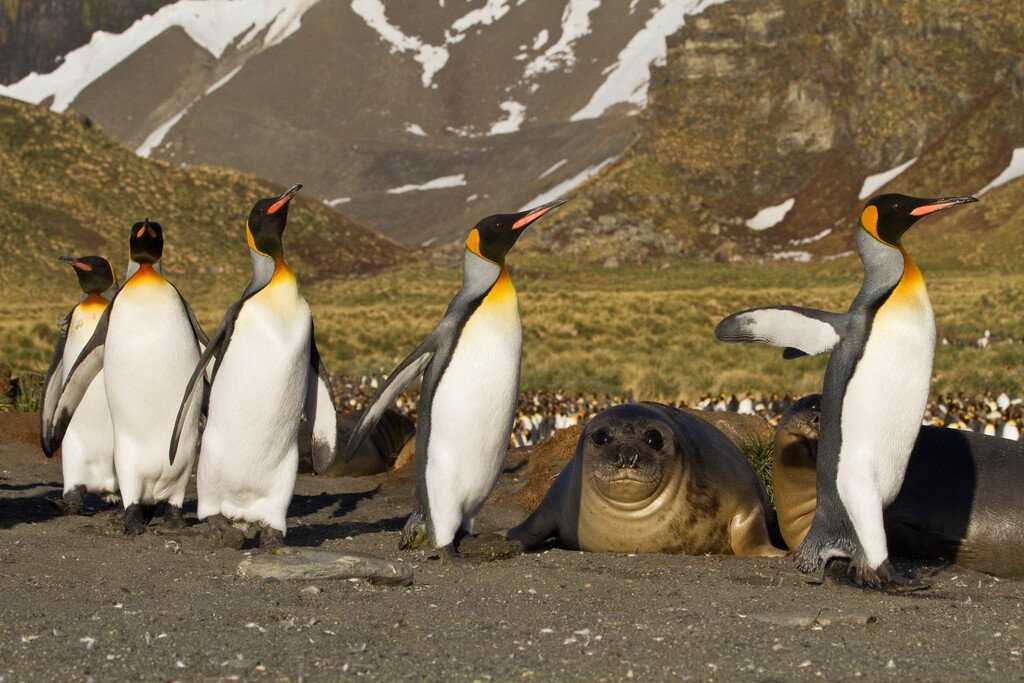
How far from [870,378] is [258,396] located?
297 cm

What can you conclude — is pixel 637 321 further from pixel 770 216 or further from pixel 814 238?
pixel 770 216

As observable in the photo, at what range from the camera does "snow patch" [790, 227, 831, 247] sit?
73575 mm

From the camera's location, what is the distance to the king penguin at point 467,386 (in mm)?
6316

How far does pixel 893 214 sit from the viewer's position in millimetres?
5723

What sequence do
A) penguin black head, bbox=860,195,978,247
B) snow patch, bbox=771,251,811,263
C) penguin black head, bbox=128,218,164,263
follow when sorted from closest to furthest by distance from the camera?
penguin black head, bbox=860,195,978,247 < penguin black head, bbox=128,218,164,263 < snow patch, bbox=771,251,811,263

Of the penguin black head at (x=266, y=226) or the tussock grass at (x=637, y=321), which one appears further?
the tussock grass at (x=637, y=321)

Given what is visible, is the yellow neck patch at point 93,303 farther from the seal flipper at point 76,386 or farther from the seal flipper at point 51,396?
the seal flipper at point 76,386

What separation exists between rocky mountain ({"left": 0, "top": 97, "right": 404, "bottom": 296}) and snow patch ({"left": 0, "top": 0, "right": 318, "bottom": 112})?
105555 millimetres

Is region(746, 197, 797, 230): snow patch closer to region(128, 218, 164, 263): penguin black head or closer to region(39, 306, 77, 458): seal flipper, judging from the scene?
region(39, 306, 77, 458): seal flipper

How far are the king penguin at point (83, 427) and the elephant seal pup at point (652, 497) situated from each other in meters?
3.16

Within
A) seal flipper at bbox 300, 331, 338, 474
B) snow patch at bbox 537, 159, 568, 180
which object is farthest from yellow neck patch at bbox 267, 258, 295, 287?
snow patch at bbox 537, 159, 568, 180

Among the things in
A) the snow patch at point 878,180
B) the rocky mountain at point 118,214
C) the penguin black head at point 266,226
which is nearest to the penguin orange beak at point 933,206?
the penguin black head at point 266,226

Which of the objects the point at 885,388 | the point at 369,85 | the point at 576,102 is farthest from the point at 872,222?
Result: the point at 369,85

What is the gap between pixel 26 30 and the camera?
17588 cm
